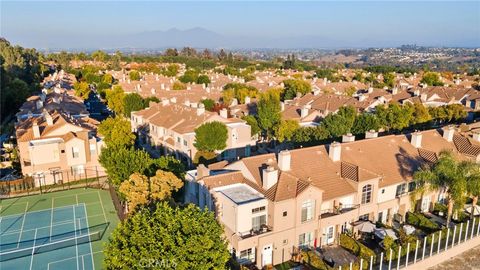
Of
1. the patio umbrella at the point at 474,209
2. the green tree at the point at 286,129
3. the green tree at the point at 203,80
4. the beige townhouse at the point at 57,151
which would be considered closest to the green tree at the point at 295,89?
the green tree at the point at 203,80

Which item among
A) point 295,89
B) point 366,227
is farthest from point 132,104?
point 366,227

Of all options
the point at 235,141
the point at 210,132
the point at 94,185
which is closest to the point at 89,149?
the point at 94,185

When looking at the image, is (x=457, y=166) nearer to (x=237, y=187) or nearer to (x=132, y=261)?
(x=237, y=187)

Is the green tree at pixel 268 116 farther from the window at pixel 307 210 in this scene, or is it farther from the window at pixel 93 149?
the window at pixel 307 210

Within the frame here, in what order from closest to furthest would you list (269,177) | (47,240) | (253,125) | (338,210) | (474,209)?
1. (269,177)
2. (338,210)
3. (47,240)
4. (474,209)
5. (253,125)

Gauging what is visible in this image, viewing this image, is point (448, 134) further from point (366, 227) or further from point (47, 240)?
point (47, 240)

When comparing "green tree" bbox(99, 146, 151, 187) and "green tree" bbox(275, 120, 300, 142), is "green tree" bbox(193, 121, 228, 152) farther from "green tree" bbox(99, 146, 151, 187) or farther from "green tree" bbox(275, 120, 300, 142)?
"green tree" bbox(275, 120, 300, 142)

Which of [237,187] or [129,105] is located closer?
[237,187]
